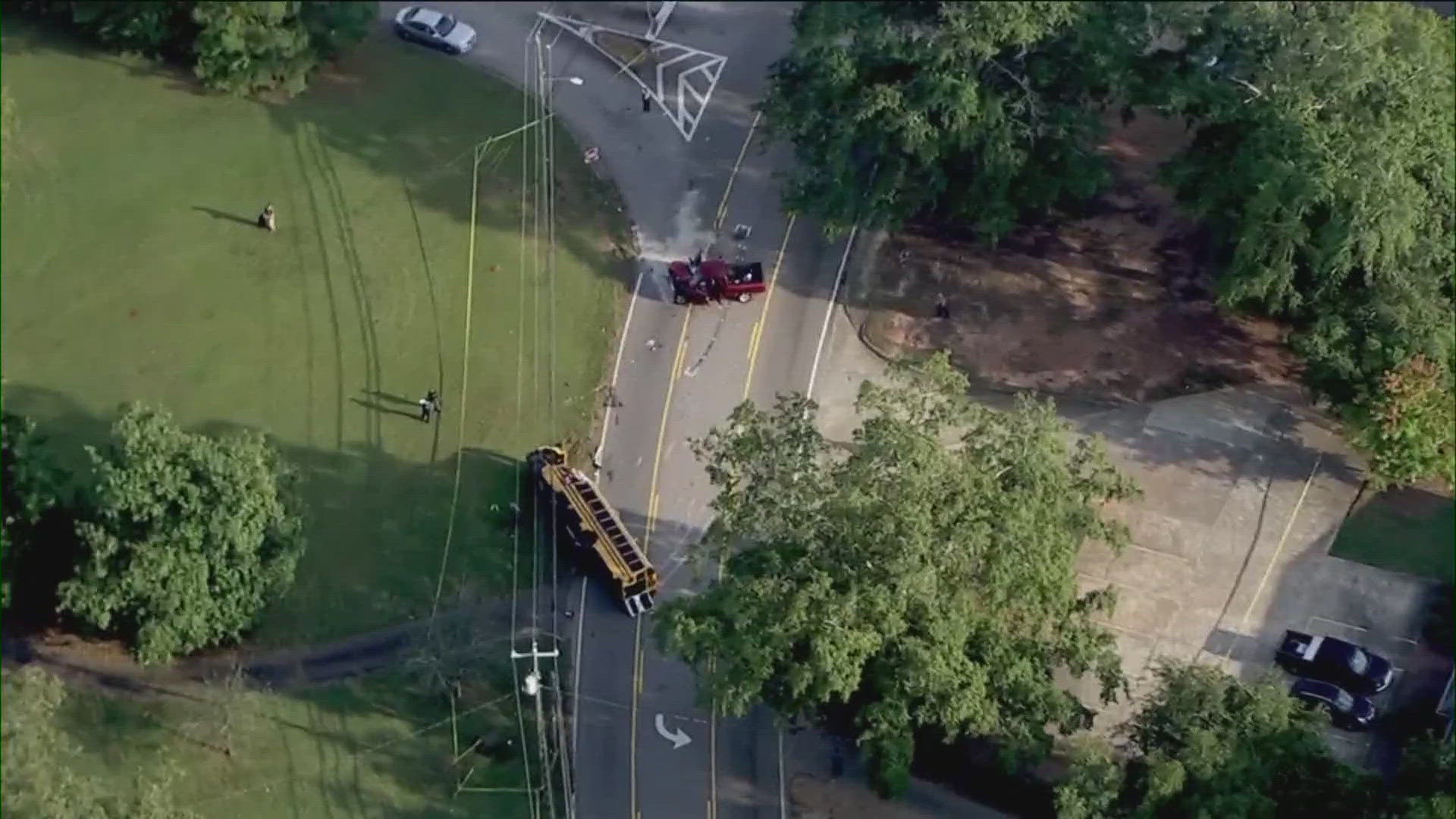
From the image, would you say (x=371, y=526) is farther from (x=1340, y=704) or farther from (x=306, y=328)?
(x=1340, y=704)

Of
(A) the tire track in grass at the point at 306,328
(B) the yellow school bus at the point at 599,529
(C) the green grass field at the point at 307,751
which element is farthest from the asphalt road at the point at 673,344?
(A) the tire track in grass at the point at 306,328

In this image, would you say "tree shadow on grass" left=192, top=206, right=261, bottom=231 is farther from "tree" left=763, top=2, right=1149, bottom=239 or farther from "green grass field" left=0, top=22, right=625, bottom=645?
"tree" left=763, top=2, right=1149, bottom=239

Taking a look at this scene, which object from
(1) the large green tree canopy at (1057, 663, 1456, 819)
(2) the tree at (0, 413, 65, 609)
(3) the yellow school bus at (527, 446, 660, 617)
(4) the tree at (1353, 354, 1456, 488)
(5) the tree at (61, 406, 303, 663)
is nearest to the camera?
(1) the large green tree canopy at (1057, 663, 1456, 819)

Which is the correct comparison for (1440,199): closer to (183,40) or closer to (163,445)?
(163,445)

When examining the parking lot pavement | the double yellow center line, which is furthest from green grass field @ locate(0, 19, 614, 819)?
the parking lot pavement

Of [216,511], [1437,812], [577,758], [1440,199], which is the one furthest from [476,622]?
[1440,199]

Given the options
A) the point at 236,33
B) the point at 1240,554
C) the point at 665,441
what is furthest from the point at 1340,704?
the point at 236,33
